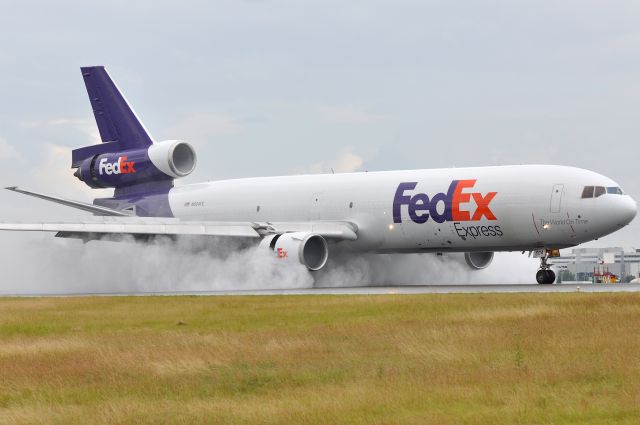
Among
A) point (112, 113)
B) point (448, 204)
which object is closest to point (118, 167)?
point (112, 113)

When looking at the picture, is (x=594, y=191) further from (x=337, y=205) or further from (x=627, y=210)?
(x=337, y=205)

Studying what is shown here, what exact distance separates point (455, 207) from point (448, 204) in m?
0.35

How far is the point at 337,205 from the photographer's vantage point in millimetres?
48312

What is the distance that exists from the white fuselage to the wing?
2.78 feet

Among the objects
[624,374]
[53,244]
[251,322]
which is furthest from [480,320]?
[53,244]

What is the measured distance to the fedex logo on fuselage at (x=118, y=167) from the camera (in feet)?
180

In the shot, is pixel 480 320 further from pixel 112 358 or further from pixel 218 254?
pixel 218 254

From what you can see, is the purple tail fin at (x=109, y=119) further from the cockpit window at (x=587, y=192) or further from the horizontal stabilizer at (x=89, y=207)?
the cockpit window at (x=587, y=192)

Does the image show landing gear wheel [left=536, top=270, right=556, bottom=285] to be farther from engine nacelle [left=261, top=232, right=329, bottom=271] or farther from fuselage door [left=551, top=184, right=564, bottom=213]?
engine nacelle [left=261, top=232, right=329, bottom=271]

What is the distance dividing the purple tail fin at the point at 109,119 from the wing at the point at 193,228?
27.8ft

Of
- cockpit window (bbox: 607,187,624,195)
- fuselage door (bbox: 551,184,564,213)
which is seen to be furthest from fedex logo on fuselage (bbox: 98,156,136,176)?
cockpit window (bbox: 607,187,624,195)

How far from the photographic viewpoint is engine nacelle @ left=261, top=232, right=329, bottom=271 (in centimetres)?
4375

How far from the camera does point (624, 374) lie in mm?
15133

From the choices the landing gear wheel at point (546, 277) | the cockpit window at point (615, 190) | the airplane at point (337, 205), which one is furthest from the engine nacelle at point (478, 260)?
the cockpit window at point (615, 190)
